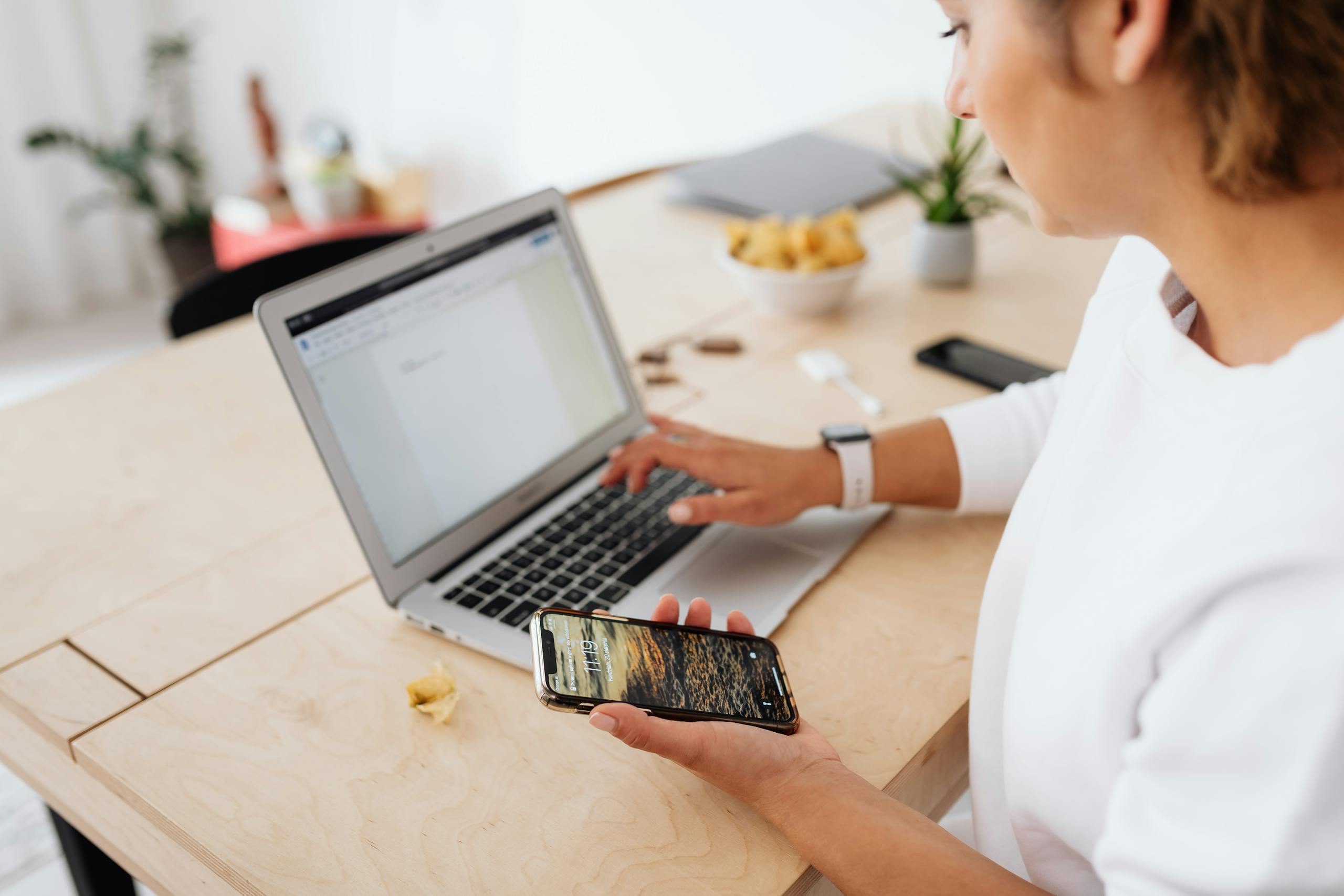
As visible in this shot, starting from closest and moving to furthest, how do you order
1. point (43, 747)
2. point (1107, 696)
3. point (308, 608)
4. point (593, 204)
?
point (1107, 696) → point (43, 747) → point (308, 608) → point (593, 204)

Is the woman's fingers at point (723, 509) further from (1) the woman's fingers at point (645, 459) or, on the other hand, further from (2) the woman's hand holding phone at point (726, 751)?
(2) the woman's hand holding phone at point (726, 751)

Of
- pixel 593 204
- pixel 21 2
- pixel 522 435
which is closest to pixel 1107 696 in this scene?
pixel 522 435

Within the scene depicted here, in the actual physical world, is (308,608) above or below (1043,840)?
above

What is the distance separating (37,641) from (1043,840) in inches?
30.6

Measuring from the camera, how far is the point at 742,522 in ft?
3.00

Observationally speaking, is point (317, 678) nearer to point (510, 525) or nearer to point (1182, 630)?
point (510, 525)

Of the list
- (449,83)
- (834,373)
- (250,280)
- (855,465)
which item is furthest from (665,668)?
(449,83)

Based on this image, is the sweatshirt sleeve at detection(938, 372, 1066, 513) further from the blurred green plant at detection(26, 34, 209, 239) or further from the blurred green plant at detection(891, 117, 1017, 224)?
the blurred green plant at detection(26, 34, 209, 239)

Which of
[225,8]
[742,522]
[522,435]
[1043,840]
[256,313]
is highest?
[225,8]

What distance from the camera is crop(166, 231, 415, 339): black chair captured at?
1.55 m

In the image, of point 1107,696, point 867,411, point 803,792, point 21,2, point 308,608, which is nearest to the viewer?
point 1107,696

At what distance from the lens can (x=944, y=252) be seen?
143 cm

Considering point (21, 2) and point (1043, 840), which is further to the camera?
point (21, 2)

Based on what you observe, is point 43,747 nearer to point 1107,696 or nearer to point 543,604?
point 543,604
